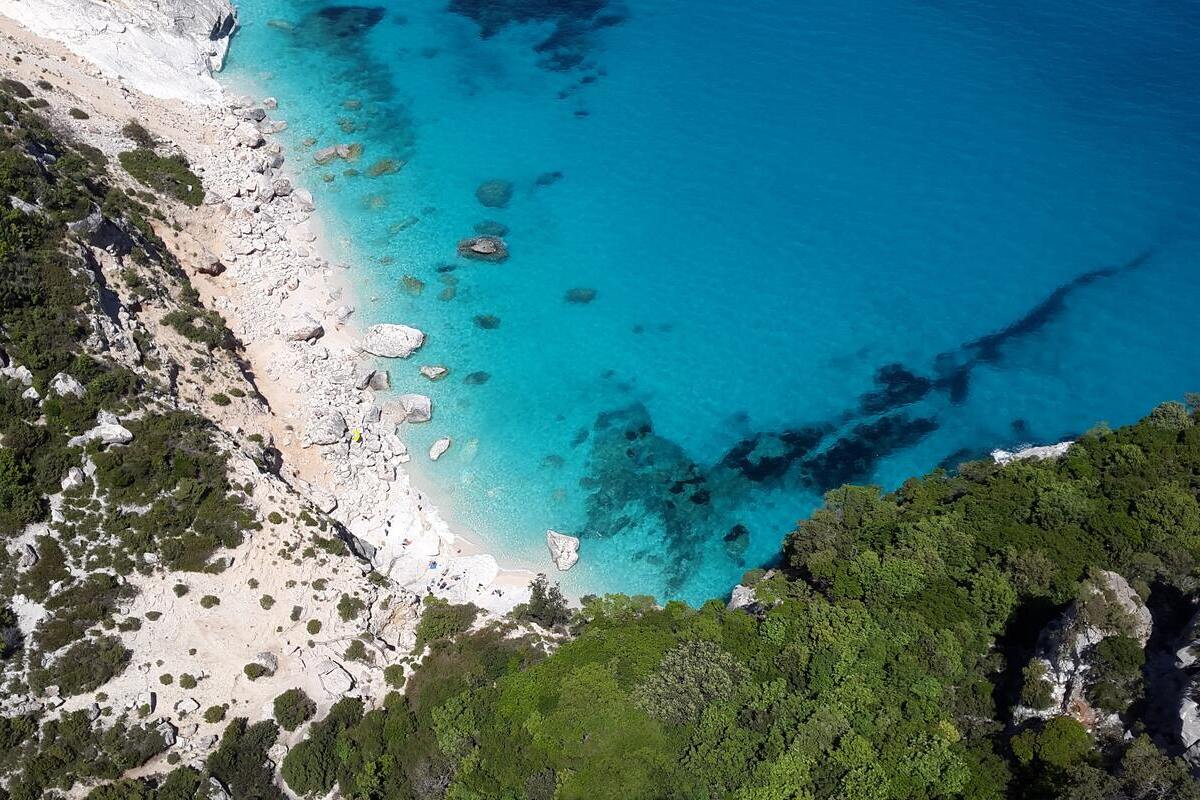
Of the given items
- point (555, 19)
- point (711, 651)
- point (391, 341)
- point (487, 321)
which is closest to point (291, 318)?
point (391, 341)

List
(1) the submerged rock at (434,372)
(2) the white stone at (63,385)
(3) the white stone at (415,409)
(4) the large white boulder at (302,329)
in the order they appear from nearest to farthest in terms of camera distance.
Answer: (2) the white stone at (63,385)
(3) the white stone at (415,409)
(4) the large white boulder at (302,329)
(1) the submerged rock at (434,372)

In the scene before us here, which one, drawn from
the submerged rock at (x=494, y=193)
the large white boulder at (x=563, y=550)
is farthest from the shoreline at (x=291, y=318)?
the submerged rock at (x=494, y=193)

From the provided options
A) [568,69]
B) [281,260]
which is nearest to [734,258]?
[568,69]

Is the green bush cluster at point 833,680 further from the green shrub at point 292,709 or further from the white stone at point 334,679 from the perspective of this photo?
the white stone at point 334,679

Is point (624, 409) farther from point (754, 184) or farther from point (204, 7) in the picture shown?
point (204, 7)

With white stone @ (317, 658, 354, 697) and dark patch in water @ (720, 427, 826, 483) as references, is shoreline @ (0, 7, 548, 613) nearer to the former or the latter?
white stone @ (317, 658, 354, 697)

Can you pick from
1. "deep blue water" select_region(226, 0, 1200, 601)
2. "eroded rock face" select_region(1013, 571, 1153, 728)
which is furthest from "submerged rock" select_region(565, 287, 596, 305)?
"eroded rock face" select_region(1013, 571, 1153, 728)
